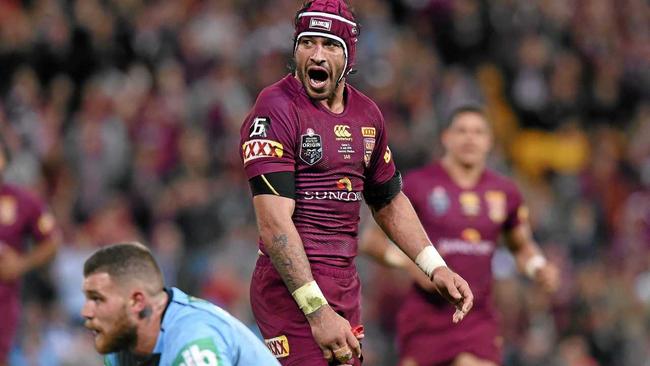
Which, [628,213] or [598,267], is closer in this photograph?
[598,267]

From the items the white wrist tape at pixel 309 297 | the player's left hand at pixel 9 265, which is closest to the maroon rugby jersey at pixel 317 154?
the white wrist tape at pixel 309 297

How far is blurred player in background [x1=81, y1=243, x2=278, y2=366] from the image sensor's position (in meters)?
5.39

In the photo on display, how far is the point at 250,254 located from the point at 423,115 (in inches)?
141

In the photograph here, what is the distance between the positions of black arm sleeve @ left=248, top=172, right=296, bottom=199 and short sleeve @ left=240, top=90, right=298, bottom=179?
2 centimetres

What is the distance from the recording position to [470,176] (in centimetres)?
945

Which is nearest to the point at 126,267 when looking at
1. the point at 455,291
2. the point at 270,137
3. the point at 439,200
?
the point at 270,137

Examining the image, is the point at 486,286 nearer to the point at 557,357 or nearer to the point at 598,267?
the point at 557,357

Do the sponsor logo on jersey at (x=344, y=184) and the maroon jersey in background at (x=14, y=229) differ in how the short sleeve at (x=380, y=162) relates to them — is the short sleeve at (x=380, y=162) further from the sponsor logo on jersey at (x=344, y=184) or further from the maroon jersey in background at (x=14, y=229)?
the maroon jersey in background at (x=14, y=229)

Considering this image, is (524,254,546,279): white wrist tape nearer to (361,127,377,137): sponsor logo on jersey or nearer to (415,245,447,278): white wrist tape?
(415,245,447,278): white wrist tape

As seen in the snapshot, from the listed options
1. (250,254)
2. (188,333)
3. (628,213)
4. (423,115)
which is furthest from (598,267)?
(188,333)

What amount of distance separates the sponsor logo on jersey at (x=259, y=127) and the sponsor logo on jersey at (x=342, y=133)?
0.36m

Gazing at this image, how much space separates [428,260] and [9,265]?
421cm

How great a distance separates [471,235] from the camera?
9.13 meters

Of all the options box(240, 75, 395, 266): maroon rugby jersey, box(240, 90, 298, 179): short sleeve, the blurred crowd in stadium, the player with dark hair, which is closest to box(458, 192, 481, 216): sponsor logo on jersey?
the player with dark hair
